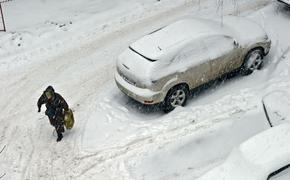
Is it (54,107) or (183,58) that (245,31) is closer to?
(183,58)

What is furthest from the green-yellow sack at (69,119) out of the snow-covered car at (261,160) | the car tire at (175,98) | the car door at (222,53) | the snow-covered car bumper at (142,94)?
the snow-covered car at (261,160)

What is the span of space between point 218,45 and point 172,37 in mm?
1171

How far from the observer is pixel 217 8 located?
56.5 ft

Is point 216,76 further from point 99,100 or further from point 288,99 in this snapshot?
point 99,100

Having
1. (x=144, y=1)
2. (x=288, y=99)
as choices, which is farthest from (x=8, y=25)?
(x=288, y=99)

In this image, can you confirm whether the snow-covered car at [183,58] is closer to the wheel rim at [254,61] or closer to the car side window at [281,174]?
the wheel rim at [254,61]

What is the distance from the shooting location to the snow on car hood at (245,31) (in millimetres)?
12689

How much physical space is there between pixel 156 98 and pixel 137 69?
83cm

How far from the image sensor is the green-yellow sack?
11281mm

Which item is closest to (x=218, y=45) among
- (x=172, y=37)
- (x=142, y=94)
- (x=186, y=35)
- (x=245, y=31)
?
(x=186, y=35)

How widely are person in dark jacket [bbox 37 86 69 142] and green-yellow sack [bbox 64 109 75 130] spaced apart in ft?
0.28

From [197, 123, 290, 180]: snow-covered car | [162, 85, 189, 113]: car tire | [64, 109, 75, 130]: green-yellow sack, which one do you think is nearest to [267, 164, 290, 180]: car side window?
[197, 123, 290, 180]: snow-covered car

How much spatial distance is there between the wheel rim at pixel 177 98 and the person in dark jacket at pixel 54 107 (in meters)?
2.55

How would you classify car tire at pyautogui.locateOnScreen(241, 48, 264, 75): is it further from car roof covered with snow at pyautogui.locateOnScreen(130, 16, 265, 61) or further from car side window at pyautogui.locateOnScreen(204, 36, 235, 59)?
car side window at pyautogui.locateOnScreen(204, 36, 235, 59)
